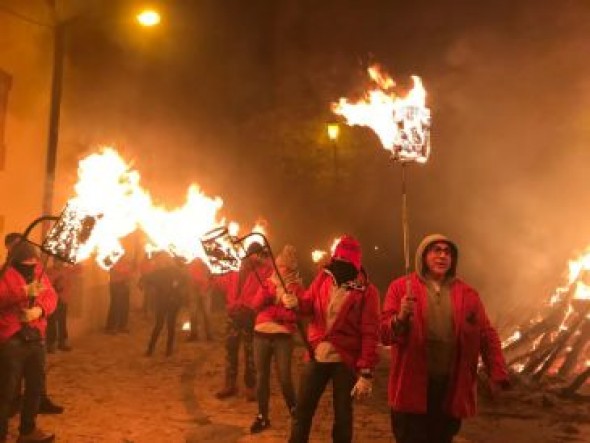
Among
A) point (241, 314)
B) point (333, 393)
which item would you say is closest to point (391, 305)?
point (333, 393)

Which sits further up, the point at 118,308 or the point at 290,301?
the point at 290,301

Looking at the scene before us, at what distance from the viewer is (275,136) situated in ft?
81.8

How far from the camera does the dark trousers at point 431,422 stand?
4402mm

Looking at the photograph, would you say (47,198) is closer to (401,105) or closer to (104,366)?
(104,366)

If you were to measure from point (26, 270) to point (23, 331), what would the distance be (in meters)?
0.62

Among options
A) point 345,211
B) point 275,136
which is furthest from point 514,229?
point 275,136

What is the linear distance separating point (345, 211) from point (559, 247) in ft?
36.2

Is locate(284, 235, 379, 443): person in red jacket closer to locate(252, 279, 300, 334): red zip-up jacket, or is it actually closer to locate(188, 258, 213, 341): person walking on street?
locate(252, 279, 300, 334): red zip-up jacket

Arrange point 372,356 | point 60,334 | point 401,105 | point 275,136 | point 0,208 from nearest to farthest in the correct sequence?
point 372,356 < point 401,105 < point 0,208 < point 60,334 < point 275,136

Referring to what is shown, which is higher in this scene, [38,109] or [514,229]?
[38,109]

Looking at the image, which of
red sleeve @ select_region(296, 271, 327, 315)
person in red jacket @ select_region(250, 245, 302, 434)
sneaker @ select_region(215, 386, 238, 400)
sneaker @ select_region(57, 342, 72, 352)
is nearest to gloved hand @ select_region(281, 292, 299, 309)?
red sleeve @ select_region(296, 271, 327, 315)

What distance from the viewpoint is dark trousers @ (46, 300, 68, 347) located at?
38.1ft

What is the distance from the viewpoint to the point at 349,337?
533 cm

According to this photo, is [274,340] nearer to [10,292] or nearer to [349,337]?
[349,337]
